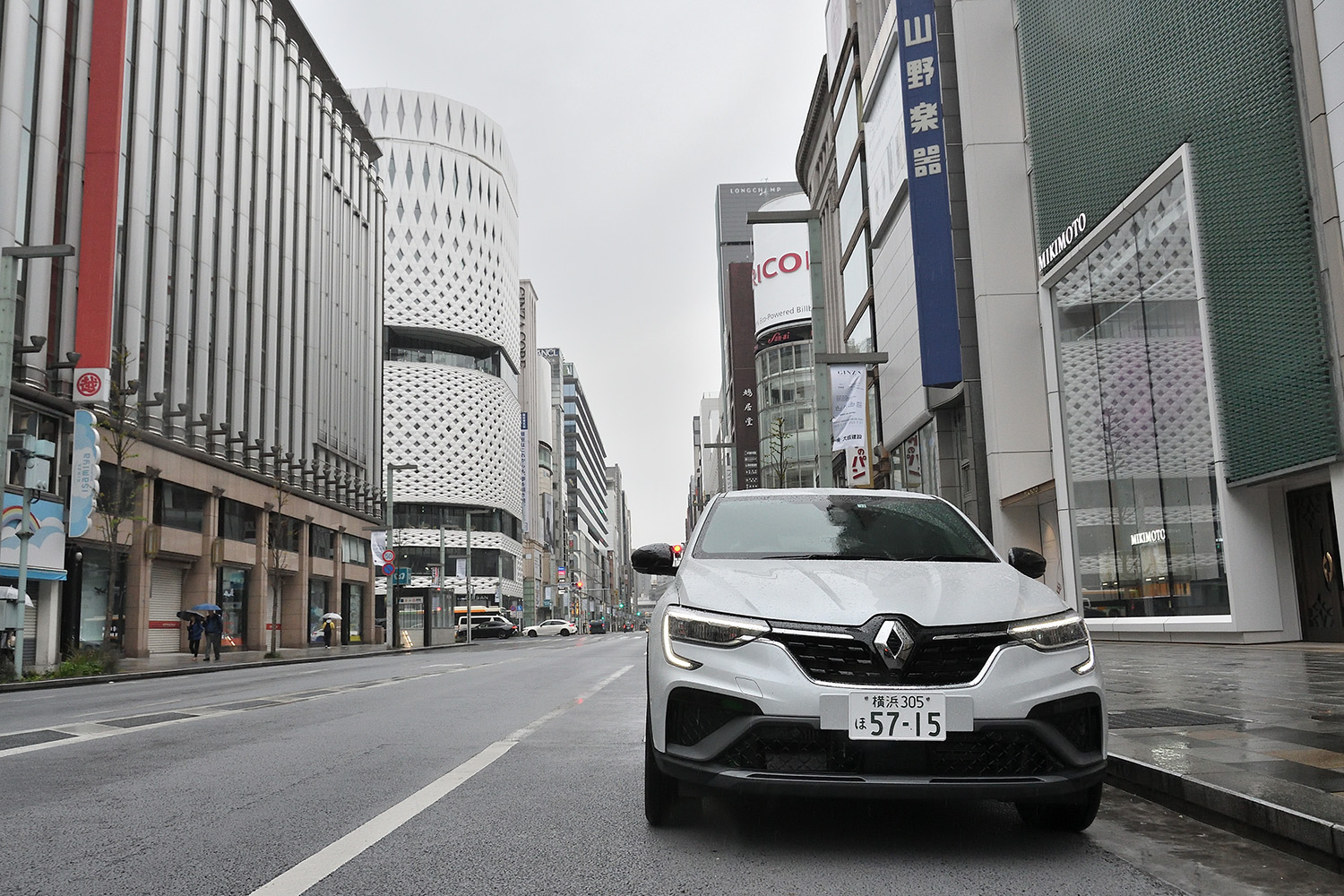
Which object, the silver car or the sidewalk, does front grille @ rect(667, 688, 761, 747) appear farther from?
the sidewalk

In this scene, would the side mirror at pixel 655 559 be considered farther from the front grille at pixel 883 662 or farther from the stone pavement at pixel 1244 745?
the stone pavement at pixel 1244 745

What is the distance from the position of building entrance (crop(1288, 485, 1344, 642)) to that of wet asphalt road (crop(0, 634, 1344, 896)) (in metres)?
13.6

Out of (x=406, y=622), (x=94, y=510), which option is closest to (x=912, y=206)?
(x=94, y=510)

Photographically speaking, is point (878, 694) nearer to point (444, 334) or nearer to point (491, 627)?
point (491, 627)

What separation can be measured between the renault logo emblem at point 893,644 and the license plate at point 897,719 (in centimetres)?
13

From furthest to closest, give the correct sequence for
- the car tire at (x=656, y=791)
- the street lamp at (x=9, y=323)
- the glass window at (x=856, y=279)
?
the glass window at (x=856, y=279) < the street lamp at (x=9, y=323) < the car tire at (x=656, y=791)

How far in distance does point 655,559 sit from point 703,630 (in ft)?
5.24

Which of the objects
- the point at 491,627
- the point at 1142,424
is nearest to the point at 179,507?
the point at 1142,424

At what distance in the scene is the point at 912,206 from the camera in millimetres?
29594

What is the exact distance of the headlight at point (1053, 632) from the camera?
4359mm

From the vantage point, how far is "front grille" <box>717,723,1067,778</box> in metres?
4.09

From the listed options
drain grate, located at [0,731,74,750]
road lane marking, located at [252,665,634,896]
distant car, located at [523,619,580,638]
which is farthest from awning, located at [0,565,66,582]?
distant car, located at [523,619,580,638]

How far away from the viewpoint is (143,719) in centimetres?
1043

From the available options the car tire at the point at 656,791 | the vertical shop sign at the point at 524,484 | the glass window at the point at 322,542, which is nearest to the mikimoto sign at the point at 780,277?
the glass window at the point at 322,542
